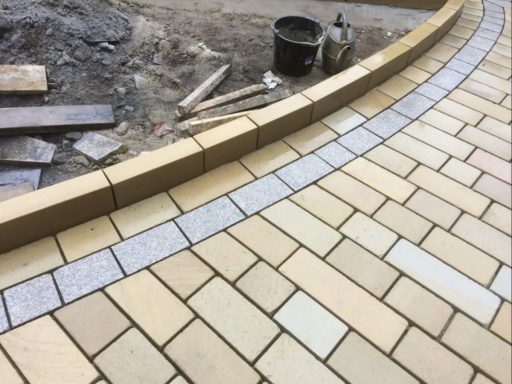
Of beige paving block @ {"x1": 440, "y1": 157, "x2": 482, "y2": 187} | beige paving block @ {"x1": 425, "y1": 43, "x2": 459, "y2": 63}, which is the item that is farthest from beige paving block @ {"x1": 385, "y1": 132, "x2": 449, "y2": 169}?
beige paving block @ {"x1": 425, "y1": 43, "x2": 459, "y2": 63}

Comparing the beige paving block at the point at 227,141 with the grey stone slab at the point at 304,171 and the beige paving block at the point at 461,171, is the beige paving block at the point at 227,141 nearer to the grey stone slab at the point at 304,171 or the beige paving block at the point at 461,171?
the grey stone slab at the point at 304,171

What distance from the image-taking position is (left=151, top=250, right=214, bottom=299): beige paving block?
5.33 ft

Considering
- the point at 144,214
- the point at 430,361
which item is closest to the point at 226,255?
the point at 144,214

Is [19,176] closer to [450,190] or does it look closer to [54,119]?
[54,119]

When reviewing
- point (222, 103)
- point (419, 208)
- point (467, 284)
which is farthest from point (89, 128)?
point (467, 284)

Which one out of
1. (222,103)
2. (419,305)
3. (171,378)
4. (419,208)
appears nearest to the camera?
(171,378)

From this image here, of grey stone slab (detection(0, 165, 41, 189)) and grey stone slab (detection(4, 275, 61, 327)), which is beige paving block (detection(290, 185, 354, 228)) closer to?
grey stone slab (detection(4, 275, 61, 327))

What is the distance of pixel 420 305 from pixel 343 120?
127 centimetres

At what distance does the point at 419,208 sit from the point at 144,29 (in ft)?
8.26

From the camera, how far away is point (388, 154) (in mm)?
2328

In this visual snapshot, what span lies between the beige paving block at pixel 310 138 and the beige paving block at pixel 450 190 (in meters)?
0.53

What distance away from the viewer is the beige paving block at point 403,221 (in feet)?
6.32

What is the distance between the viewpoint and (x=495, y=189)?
2.20 m

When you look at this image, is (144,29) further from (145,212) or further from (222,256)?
(222,256)
